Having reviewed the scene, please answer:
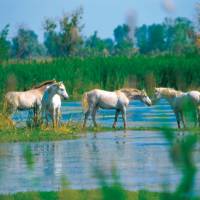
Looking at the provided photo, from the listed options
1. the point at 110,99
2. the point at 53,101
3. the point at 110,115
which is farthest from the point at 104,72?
the point at 53,101

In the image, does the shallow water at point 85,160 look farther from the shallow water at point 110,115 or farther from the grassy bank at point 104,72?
the grassy bank at point 104,72

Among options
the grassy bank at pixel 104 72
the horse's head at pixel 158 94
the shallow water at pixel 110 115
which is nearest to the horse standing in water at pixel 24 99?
the shallow water at pixel 110 115

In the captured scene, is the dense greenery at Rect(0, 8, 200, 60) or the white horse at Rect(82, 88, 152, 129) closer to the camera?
the white horse at Rect(82, 88, 152, 129)

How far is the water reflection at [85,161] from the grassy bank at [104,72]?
20.1 m

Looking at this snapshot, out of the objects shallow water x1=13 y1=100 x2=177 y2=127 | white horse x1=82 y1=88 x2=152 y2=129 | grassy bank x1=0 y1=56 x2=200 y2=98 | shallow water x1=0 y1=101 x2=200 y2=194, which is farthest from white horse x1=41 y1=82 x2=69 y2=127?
grassy bank x1=0 y1=56 x2=200 y2=98

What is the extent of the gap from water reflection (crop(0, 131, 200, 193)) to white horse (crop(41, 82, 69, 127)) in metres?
1.58

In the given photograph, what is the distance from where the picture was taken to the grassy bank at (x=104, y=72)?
4338 cm

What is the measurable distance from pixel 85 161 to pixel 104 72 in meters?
30.2

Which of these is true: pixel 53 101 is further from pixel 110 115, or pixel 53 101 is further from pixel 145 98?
pixel 110 115

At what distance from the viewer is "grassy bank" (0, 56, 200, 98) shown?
142 ft

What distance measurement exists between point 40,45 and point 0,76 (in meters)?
105

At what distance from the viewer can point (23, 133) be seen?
2164cm

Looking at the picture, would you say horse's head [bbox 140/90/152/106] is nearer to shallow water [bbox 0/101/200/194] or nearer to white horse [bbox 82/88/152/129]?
white horse [bbox 82/88/152/129]

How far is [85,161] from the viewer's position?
614 inches
